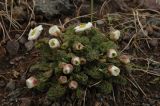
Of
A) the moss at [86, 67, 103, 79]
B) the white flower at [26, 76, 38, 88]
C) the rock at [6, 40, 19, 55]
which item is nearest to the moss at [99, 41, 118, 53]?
the moss at [86, 67, 103, 79]

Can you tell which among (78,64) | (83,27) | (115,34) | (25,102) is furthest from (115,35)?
(25,102)

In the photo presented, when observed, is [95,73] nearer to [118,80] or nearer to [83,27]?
[118,80]

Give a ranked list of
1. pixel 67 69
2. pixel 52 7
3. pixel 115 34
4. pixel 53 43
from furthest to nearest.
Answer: pixel 52 7
pixel 115 34
pixel 53 43
pixel 67 69

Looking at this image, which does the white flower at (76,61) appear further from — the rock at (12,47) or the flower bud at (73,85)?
the rock at (12,47)

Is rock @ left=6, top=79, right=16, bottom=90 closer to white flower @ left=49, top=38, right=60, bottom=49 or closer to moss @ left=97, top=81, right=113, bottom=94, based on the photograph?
white flower @ left=49, top=38, right=60, bottom=49

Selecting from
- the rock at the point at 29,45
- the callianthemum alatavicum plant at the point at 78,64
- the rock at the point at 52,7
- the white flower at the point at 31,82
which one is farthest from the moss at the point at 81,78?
the rock at the point at 52,7

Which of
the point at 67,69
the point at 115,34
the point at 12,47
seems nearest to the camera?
the point at 67,69
